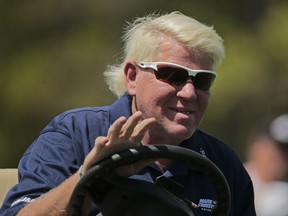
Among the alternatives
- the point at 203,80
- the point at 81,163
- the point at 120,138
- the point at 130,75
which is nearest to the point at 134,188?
the point at 120,138

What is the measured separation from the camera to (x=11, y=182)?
335 centimetres

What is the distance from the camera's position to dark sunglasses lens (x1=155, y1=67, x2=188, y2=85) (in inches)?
115

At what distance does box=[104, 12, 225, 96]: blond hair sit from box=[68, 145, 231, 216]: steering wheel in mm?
808

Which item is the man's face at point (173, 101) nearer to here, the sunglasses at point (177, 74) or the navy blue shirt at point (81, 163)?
the sunglasses at point (177, 74)

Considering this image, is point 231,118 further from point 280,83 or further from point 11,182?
point 11,182

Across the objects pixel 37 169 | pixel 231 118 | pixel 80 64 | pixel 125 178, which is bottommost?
pixel 231 118

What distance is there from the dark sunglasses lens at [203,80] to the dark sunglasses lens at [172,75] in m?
0.05

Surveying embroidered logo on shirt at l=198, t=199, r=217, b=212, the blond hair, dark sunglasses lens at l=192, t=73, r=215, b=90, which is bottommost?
embroidered logo on shirt at l=198, t=199, r=217, b=212

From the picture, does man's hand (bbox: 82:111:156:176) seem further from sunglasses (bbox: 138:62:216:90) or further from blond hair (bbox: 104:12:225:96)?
blond hair (bbox: 104:12:225:96)

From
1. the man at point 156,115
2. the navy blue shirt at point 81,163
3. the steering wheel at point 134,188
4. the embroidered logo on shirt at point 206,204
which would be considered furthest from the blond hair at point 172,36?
the steering wheel at point 134,188

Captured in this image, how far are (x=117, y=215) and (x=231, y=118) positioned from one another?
15.5 ft

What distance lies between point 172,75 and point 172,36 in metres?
0.21

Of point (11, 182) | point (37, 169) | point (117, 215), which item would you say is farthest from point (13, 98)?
point (117, 215)

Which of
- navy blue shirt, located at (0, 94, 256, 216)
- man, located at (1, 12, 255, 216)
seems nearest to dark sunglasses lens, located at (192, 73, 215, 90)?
man, located at (1, 12, 255, 216)
